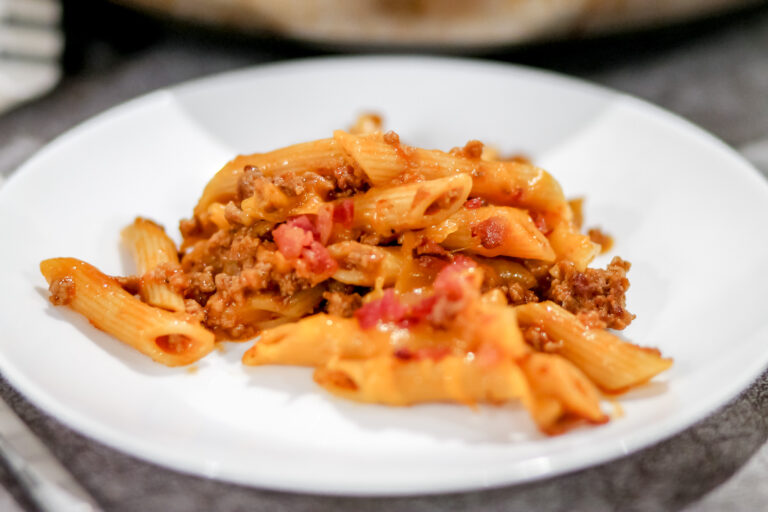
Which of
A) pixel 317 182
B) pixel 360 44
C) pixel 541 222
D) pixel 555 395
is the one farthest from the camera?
pixel 360 44

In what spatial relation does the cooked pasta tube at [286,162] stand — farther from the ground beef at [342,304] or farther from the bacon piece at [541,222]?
the bacon piece at [541,222]

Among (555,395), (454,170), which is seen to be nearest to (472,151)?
(454,170)

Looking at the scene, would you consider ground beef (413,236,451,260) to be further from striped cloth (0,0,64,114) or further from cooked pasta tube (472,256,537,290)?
striped cloth (0,0,64,114)

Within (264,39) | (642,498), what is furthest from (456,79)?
A: (642,498)

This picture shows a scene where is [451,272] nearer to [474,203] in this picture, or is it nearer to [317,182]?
[474,203]

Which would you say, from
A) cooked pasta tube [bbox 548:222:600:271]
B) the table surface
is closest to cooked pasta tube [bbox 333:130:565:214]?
cooked pasta tube [bbox 548:222:600:271]

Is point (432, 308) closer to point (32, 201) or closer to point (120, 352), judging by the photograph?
point (120, 352)
